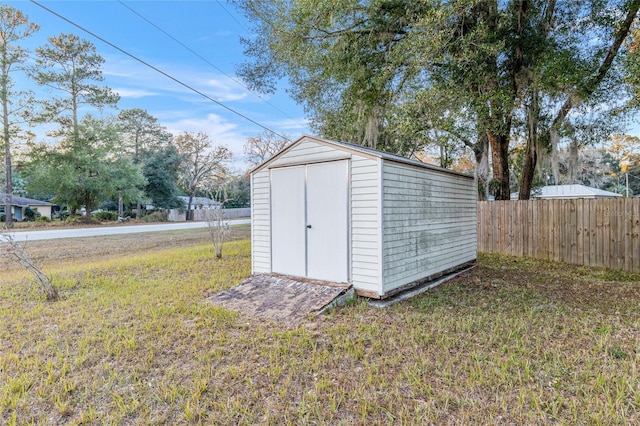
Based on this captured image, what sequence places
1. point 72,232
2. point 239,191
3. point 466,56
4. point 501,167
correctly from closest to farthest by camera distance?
point 466,56
point 501,167
point 72,232
point 239,191

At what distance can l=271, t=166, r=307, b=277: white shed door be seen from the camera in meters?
4.65

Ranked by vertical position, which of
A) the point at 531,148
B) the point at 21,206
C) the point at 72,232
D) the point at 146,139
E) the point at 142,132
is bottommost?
the point at 72,232

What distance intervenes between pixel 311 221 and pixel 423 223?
1753 millimetres

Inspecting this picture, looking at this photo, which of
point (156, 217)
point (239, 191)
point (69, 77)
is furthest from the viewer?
point (239, 191)

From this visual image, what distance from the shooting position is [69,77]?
57.5 feet

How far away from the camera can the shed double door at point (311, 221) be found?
427 centimetres

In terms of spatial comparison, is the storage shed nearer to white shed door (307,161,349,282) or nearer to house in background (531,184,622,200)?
white shed door (307,161,349,282)

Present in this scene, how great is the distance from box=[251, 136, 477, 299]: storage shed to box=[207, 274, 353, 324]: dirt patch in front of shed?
0.19 m

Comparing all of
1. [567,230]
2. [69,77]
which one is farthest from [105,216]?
[567,230]

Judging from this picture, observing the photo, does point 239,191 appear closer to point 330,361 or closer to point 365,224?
point 365,224

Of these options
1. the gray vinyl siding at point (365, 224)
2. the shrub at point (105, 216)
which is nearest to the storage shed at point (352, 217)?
the gray vinyl siding at point (365, 224)

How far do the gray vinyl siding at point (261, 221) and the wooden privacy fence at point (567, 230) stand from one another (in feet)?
18.9

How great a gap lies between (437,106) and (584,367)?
17.1ft

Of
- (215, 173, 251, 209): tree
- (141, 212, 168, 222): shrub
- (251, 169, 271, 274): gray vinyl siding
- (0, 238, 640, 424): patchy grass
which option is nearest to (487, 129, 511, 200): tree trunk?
(0, 238, 640, 424): patchy grass
